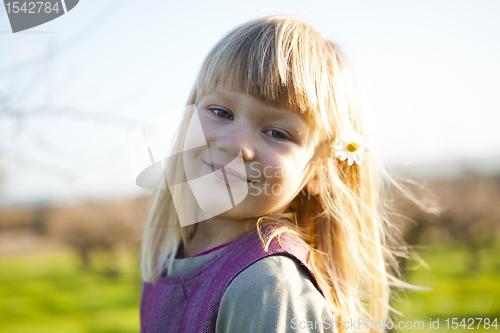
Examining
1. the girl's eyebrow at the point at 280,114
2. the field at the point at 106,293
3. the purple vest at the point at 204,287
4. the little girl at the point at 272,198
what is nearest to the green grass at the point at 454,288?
the field at the point at 106,293

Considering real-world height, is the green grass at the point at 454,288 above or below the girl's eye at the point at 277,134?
below

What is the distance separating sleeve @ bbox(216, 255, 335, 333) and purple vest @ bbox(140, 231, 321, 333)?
0.12 ft

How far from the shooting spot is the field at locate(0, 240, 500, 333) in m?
3.25

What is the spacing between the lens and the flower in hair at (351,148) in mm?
1224

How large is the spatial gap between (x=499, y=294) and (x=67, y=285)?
178 inches

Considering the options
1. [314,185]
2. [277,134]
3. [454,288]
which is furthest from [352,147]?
[454,288]

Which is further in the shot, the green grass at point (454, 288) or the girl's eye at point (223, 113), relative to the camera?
the green grass at point (454, 288)

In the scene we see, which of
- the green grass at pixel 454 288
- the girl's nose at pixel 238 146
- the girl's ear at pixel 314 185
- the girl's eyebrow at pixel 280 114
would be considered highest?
the girl's eyebrow at pixel 280 114

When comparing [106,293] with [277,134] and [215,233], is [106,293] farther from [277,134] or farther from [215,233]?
[277,134]

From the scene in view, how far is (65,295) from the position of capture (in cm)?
370

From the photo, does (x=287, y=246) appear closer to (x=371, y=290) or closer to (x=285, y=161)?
(x=285, y=161)

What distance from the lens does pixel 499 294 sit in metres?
3.41


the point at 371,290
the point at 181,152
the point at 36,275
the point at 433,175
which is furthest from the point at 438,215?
the point at 36,275

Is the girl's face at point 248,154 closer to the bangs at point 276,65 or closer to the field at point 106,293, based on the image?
the bangs at point 276,65
